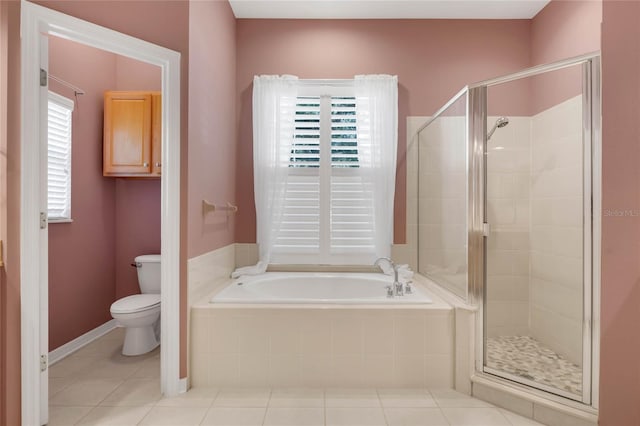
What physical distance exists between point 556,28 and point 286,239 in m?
2.80

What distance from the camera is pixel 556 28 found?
8.50 feet

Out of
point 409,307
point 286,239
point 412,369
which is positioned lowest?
point 412,369

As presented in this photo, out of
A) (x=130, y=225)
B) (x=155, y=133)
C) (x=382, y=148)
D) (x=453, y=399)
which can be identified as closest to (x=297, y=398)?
(x=453, y=399)

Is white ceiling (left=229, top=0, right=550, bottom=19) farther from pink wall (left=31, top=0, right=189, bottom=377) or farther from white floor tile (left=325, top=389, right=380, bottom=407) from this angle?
white floor tile (left=325, top=389, right=380, bottom=407)

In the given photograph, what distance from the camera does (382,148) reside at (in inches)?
110

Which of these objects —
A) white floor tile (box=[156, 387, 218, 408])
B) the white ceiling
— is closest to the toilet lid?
white floor tile (box=[156, 387, 218, 408])

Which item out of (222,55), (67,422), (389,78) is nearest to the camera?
(67,422)

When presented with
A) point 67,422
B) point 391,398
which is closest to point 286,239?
point 391,398

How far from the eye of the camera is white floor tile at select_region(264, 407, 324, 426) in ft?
5.37

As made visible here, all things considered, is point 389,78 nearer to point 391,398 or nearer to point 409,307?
point 409,307

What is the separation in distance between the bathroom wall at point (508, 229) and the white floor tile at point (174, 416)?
1.74m

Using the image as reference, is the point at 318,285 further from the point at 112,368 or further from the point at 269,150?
the point at 112,368

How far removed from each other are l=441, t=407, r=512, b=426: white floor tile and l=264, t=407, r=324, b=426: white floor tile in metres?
0.67

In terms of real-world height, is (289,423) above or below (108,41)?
below
